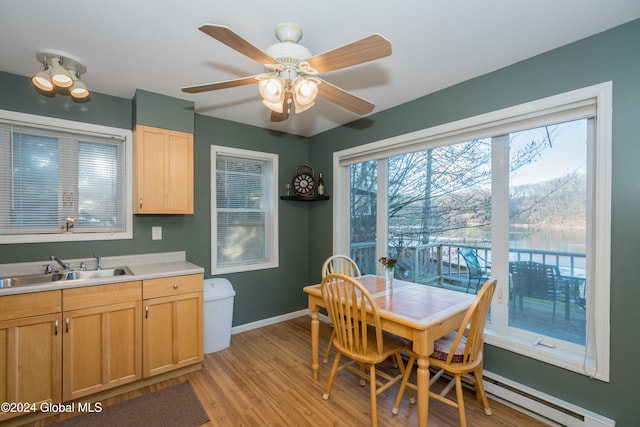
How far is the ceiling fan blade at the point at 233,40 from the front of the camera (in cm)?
122

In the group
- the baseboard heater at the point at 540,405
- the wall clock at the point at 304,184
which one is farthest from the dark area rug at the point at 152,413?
the wall clock at the point at 304,184

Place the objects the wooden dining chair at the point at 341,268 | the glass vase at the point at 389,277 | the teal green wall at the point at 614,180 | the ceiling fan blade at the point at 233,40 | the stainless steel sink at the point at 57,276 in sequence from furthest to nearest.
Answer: the wooden dining chair at the point at 341,268 → the glass vase at the point at 389,277 → the stainless steel sink at the point at 57,276 → the teal green wall at the point at 614,180 → the ceiling fan blade at the point at 233,40

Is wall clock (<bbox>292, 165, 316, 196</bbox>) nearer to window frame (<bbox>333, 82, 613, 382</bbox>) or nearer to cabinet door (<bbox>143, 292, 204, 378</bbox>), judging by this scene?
window frame (<bbox>333, 82, 613, 382</bbox>)

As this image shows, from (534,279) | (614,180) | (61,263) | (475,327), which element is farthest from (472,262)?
(61,263)

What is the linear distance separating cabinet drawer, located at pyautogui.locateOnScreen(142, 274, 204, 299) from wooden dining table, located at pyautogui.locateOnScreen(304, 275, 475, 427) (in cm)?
103

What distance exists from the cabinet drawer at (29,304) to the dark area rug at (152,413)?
0.77 m

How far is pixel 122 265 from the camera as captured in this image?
8.95ft

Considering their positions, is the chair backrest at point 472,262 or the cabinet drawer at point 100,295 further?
the chair backrest at point 472,262

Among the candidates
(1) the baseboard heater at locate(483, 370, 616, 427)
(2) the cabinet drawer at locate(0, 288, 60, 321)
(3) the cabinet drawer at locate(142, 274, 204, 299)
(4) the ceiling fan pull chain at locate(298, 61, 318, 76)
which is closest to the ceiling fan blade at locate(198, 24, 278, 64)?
(4) the ceiling fan pull chain at locate(298, 61, 318, 76)

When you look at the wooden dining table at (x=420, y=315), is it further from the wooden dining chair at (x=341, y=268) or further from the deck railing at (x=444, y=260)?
the deck railing at (x=444, y=260)

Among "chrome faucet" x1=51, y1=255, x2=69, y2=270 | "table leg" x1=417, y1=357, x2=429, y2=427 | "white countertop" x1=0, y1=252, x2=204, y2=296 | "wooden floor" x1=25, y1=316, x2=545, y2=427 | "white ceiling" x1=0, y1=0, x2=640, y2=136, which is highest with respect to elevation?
"white ceiling" x1=0, y1=0, x2=640, y2=136

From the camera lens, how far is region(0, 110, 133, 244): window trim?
2.33 metres

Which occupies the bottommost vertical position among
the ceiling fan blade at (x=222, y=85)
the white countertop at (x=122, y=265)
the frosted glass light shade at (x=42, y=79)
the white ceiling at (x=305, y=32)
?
the white countertop at (x=122, y=265)

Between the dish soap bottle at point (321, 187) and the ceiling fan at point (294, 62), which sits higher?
the ceiling fan at point (294, 62)
